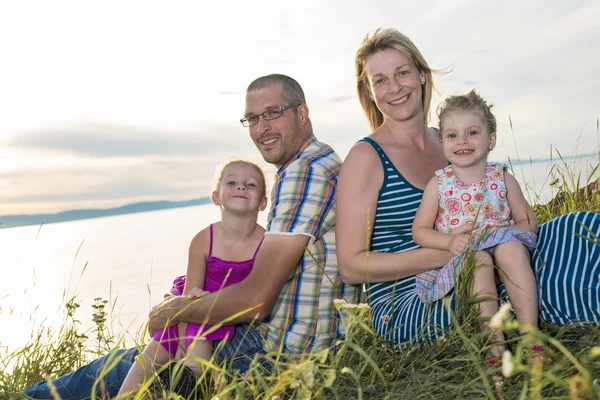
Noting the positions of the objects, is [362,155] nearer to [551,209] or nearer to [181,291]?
[181,291]

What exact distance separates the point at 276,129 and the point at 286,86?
31 centimetres

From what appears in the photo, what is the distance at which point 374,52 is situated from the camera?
4.07m

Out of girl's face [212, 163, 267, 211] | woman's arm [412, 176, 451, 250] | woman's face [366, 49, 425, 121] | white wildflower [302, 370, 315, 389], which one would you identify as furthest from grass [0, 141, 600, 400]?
woman's face [366, 49, 425, 121]

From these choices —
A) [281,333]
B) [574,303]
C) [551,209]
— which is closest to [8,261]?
[281,333]

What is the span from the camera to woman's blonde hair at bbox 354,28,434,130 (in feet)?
13.2

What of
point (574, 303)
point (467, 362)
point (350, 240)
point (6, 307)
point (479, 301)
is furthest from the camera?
point (6, 307)

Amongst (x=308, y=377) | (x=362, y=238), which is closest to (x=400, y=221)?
(x=362, y=238)

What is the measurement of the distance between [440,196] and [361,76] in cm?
111

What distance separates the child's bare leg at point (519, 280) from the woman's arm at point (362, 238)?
35cm

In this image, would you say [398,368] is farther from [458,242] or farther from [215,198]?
[215,198]

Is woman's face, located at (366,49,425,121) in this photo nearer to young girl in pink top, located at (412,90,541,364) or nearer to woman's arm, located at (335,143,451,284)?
young girl in pink top, located at (412,90,541,364)

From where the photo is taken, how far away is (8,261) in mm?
4469

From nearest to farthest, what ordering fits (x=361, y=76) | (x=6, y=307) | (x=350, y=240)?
(x=350, y=240), (x=361, y=76), (x=6, y=307)

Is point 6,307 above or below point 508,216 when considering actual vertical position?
below
